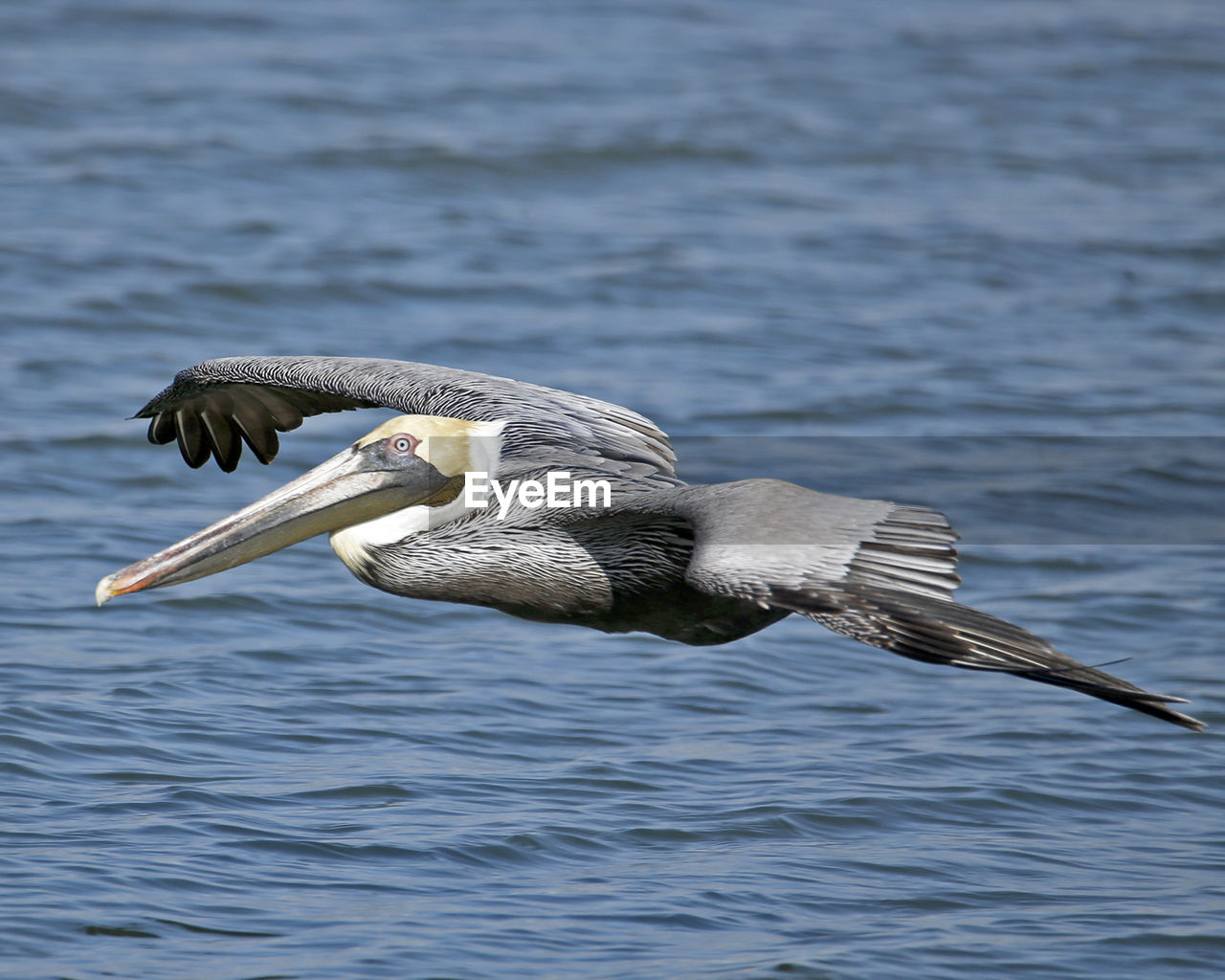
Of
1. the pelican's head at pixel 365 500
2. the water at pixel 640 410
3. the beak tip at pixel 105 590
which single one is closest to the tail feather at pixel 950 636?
the water at pixel 640 410

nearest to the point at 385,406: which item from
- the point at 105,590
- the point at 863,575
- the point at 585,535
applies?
the point at 585,535

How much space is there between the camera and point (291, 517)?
5461mm

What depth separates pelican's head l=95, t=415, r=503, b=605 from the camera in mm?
5430

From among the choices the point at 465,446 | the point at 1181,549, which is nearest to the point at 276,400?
the point at 465,446

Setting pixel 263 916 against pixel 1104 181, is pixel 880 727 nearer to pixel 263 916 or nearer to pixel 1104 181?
pixel 263 916

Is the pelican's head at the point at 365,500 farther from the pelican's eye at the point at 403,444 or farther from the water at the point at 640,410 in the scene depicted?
the water at the point at 640,410

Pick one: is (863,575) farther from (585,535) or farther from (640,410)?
(640,410)

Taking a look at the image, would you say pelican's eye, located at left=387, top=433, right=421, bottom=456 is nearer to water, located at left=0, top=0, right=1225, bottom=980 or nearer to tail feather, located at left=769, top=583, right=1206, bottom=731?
water, located at left=0, top=0, right=1225, bottom=980

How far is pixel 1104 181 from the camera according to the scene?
17.0m

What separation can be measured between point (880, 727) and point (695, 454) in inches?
131

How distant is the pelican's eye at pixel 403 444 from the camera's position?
18.4 ft

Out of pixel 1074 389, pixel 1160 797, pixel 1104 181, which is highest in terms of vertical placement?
pixel 1104 181

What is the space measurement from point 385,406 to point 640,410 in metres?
4.63

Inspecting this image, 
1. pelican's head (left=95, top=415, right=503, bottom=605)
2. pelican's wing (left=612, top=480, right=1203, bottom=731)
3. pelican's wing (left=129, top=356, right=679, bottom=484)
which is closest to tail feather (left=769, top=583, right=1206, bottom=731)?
pelican's wing (left=612, top=480, right=1203, bottom=731)
